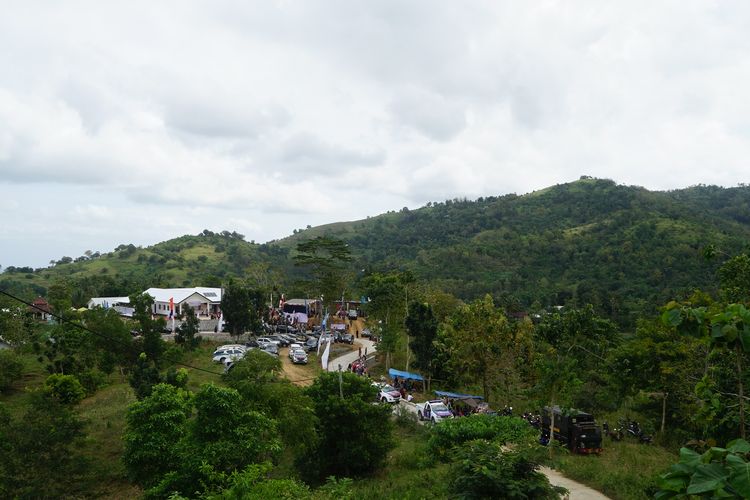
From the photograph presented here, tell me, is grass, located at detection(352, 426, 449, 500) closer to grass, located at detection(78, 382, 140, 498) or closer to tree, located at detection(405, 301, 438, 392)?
grass, located at detection(78, 382, 140, 498)

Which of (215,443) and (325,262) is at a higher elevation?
(325,262)

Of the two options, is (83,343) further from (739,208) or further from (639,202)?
(739,208)

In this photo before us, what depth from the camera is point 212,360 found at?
34.8 m

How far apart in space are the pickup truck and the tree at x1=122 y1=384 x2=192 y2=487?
12.0 metres

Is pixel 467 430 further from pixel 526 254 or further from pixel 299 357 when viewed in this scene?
pixel 526 254

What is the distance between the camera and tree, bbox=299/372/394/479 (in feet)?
59.5

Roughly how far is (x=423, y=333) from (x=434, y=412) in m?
9.15

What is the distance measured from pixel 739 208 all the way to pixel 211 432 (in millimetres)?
147118

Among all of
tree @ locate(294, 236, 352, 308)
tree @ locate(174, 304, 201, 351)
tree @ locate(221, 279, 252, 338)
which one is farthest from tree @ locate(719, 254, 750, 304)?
tree @ locate(174, 304, 201, 351)

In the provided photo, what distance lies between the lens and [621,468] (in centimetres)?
1645

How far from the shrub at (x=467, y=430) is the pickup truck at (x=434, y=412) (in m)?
7.30

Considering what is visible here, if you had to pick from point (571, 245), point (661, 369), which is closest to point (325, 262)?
point (661, 369)

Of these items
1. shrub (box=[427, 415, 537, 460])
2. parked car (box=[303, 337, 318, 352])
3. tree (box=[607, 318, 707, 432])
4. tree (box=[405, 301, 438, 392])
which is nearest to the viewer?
shrub (box=[427, 415, 537, 460])

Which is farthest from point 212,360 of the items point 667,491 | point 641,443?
point 667,491
